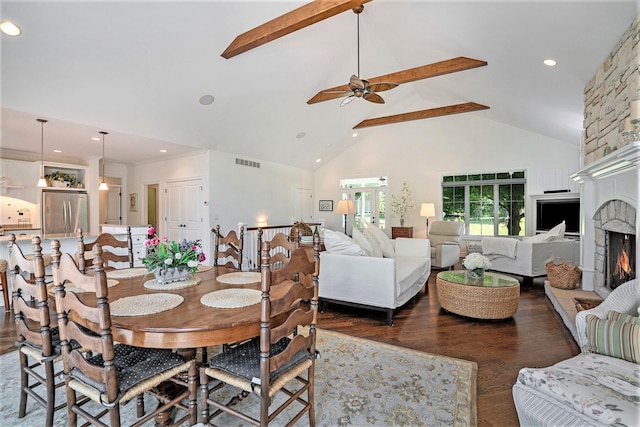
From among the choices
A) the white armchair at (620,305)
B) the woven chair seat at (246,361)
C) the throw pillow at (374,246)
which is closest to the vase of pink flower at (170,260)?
the woven chair seat at (246,361)

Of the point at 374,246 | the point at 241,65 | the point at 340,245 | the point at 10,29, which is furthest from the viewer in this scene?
the point at 241,65

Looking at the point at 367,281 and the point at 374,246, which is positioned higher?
the point at 374,246

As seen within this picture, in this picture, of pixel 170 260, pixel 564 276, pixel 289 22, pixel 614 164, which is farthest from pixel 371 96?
pixel 170 260

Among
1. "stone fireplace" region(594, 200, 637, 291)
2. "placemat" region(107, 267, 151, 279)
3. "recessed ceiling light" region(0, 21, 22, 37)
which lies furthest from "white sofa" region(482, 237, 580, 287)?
"recessed ceiling light" region(0, 21, 22, 37)

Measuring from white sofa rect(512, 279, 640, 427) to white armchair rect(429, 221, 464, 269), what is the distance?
427cm

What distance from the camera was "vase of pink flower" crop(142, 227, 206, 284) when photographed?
2072mm

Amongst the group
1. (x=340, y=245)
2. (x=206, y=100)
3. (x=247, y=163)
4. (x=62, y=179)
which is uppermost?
(x=206, y=100)

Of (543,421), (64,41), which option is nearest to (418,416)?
(543,421)

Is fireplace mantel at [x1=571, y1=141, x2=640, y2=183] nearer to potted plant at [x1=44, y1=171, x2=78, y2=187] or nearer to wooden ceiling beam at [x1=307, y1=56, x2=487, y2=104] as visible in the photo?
wooden ceiling beam at [x1=307, y1=56, x2=487, y2=104]

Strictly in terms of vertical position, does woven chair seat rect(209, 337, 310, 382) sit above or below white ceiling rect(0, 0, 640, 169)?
below

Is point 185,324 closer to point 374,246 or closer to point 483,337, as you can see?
point 483,337

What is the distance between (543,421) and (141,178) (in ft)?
27.9

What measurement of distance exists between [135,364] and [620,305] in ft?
9.87

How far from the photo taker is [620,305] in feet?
6.84
